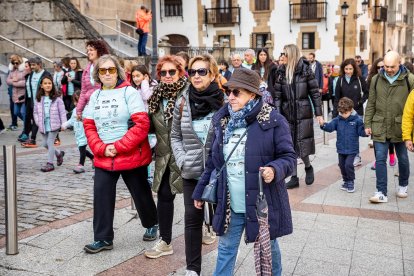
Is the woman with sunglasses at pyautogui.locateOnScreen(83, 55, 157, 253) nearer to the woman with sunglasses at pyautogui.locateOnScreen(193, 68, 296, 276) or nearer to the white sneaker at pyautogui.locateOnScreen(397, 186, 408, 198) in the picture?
the woman with sunglasses at pyautogui.locateOnScreen(193, 68, 296, 276)

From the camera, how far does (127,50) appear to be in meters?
20.9

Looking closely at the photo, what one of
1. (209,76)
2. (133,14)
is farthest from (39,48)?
(209,76)

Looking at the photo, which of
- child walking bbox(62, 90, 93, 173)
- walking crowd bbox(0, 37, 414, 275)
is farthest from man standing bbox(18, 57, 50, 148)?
walking crowd bbox(0, 37, 414, 275)

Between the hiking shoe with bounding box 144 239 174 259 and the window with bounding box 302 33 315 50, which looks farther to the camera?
the window with bounding box 302 33 315 50

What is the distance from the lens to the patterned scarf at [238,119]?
3.46m

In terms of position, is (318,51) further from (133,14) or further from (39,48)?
(39,48)

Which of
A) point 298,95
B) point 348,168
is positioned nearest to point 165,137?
point 298,95

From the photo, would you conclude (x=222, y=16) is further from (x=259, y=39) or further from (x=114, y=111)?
(x=114, y=111)

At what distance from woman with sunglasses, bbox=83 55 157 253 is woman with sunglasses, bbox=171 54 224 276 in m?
0.60

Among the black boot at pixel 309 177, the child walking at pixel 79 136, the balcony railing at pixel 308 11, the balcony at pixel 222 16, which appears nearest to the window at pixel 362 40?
the balcony railing at pixel 308 11

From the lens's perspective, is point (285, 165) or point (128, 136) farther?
point (128, 136)

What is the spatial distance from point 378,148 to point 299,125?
1058mm

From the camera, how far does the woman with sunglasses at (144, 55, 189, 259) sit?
449cm

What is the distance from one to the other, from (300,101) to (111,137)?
3.06 meters
